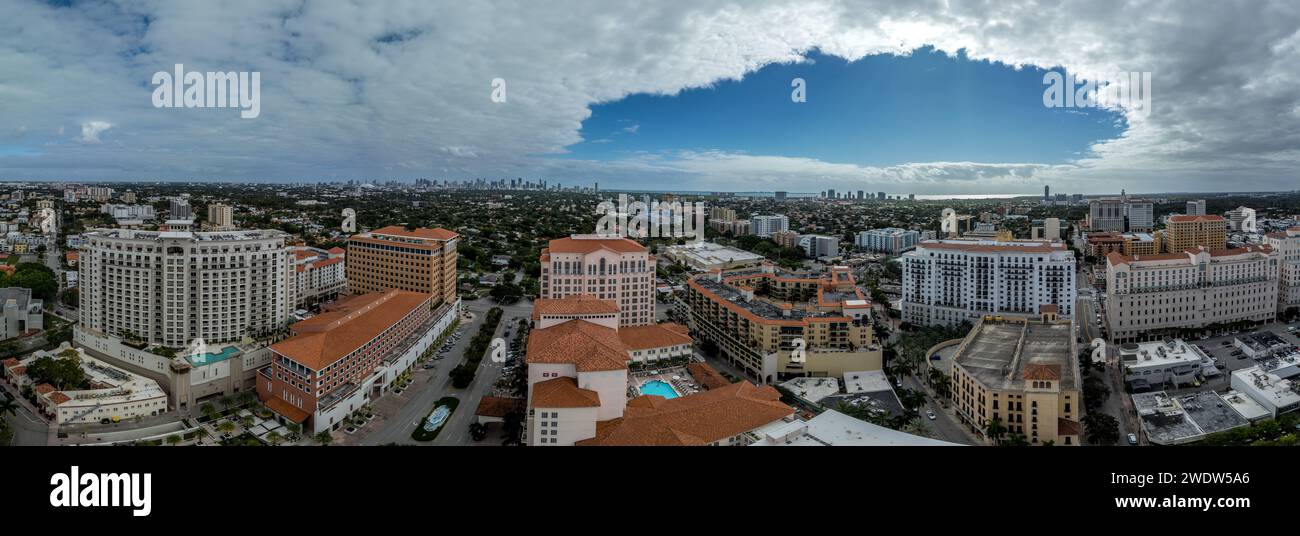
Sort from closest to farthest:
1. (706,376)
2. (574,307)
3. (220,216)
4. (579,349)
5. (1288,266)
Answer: (579,349) → (706,376) → (574,307) → (1288,266) → (220,216)

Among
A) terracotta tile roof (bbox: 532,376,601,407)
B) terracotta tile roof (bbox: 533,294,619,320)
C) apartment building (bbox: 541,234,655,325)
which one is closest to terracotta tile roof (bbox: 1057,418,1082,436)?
terracotta tile roof (bbox: 532,376,601,407)

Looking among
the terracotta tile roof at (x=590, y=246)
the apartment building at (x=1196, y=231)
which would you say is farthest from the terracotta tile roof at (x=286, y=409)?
the apartment building at (x=1196, y=231)

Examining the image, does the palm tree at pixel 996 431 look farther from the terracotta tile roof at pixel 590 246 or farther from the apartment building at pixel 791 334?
the terracotta tile roof at pixel 590 246

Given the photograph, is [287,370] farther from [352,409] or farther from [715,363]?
[715,363]

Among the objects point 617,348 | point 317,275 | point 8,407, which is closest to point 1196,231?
point 617,348

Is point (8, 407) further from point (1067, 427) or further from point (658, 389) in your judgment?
point (1067, 427)

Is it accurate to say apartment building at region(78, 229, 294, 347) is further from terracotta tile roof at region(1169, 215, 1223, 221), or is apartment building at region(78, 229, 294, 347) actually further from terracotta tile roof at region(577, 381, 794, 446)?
terracotta tile roof at region(1169, 215, 1223, 221)
